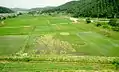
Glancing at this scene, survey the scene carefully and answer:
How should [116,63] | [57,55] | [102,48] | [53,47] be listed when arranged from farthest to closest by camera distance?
[53,47] < [102,48] < [57,55] < [116,63]

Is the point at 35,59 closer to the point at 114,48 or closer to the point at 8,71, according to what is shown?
the point at 8,71

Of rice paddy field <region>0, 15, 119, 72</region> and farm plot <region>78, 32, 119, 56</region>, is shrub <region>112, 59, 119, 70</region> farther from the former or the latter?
farm plot <region>78, 32, 119, 56</region>

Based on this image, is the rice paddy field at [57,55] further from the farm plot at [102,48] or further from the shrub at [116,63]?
the shrub at [116,63]

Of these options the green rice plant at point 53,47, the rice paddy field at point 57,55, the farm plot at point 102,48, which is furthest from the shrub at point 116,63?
the green rice plant at point 53,47

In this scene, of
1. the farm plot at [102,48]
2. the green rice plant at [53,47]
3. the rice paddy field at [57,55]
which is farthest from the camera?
the green rice plant at [53,47]

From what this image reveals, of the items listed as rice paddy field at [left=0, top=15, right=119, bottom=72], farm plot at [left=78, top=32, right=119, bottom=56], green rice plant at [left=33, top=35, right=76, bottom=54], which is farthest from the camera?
green rice plant at [left=33, top=35, right=76, bottom=54]

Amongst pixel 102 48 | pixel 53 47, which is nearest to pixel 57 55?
pixel 53 47

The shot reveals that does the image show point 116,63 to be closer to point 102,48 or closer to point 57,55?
point 57,55

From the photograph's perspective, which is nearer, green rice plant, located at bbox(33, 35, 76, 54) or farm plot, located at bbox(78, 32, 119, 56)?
farm plot, located at bbox(78, 32, 119, 56)

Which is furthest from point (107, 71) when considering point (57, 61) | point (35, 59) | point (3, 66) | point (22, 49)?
point (22, 49)

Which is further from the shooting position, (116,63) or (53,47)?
(53,47)

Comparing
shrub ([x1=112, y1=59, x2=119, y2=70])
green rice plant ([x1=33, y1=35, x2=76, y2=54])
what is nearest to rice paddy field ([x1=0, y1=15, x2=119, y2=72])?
green rice plant ([x1=33, y1=35, x2=76, y2=54])
